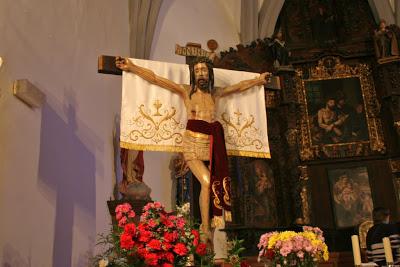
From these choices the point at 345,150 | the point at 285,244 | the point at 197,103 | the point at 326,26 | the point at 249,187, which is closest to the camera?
the point at 285,244

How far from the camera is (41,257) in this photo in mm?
4242

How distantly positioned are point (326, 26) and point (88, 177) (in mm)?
7263

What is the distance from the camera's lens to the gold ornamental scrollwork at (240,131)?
4.93 m

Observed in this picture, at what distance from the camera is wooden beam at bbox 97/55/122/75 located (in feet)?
14.7

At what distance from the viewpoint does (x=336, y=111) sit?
31.9ft

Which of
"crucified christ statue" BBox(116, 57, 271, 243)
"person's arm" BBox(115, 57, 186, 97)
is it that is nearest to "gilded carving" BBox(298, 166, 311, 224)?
"crucified christ statue" BBox(116, 57, 271, 243)

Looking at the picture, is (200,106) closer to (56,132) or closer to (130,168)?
(56,132)

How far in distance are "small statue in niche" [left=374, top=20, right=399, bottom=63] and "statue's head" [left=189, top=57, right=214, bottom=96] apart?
19.5 feet

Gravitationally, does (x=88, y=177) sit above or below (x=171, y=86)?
below

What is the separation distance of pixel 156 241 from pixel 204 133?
64.9 inches

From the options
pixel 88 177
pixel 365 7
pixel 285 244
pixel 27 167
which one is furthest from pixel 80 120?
pixel 365 7

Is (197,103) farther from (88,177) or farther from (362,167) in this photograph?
(362,167)

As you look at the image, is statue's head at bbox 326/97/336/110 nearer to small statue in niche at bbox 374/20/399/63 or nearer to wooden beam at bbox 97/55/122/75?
small statue in niche at bbox 374/20/399/63

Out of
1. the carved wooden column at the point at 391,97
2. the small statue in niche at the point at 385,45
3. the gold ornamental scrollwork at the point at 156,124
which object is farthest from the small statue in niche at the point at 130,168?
the small statue in niche at the point at 385,45
